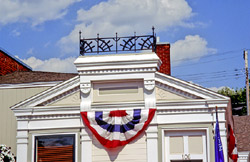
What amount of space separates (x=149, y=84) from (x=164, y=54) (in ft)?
20.1

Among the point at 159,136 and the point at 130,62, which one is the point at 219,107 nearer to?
the point at 159,136

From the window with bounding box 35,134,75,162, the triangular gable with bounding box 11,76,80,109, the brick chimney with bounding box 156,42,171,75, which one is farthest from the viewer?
the brick chimney with bounding box 156,42,171,75

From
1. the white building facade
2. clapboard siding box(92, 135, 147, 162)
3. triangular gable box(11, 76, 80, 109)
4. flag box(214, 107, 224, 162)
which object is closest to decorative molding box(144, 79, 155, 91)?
the white building facade

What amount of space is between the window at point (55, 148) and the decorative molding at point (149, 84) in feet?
10.4

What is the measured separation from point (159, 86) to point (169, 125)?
144 cm

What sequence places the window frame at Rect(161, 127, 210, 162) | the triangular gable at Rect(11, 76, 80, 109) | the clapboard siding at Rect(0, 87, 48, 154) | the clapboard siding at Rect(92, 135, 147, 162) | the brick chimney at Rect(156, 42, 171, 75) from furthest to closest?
the brick chimney at Rect(156, 42, 171, 75) → the clapboard siding at Rect(0, 87, 48, 154) → the triangular gable at Rect(11, 76, 80, 109) → the clapboard siding at Rect(92, 135, 147, 162) → the window frame at Rect(161, 127, 210, 162)

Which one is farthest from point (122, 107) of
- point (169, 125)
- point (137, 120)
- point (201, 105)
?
point (201, 105)

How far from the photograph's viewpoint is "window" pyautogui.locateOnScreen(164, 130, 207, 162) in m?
15.1

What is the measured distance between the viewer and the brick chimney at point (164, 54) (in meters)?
21.2

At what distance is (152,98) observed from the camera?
1552cm

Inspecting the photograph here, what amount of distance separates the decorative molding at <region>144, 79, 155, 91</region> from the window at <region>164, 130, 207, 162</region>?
5.28 feet

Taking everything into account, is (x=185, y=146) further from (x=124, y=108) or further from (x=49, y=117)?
(x=49, y=117)

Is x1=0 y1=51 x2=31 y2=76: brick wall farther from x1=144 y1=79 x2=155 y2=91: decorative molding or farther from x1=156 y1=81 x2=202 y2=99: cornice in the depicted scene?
x1=156 y1=81 x2=202 y2=99: cornice

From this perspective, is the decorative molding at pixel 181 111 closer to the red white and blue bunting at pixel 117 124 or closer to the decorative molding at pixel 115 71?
the red white and blue bunting at pixel 117 124
